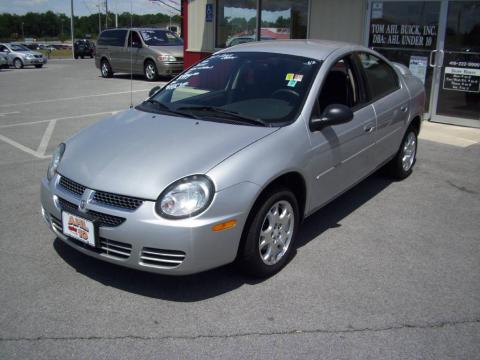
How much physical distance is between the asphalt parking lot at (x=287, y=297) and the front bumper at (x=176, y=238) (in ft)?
1.03

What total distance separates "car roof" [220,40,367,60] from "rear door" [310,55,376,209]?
15 centimetres

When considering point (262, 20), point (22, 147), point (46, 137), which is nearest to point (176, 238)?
point (22, 147)

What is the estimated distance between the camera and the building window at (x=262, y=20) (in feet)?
36.7

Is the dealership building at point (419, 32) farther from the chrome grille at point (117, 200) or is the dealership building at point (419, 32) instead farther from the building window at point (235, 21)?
the chrome grille at point (117, 200)

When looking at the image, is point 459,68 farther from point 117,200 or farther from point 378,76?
point 117,200

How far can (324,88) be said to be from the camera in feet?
13.8

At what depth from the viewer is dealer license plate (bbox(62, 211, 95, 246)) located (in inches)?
127

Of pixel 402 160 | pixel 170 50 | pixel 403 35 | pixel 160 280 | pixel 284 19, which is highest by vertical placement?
pixel 284 19

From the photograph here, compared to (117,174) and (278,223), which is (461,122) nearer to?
(278,223)

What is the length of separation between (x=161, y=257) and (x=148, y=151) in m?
0.76

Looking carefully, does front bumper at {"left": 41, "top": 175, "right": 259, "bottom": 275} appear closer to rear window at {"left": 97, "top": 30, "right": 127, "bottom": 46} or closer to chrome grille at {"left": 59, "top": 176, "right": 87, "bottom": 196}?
chrome grille at {"left": 59, "top": 176, "right": 87, "bottom": 196}

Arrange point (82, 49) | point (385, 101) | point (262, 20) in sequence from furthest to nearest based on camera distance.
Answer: point (82, 49) → point (262, 20) → point (385, 101)

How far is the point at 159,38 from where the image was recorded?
720 inches

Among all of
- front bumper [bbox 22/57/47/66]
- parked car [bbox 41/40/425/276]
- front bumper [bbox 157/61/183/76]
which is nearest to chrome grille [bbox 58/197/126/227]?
parked car [bbox 41/40/425/276]
